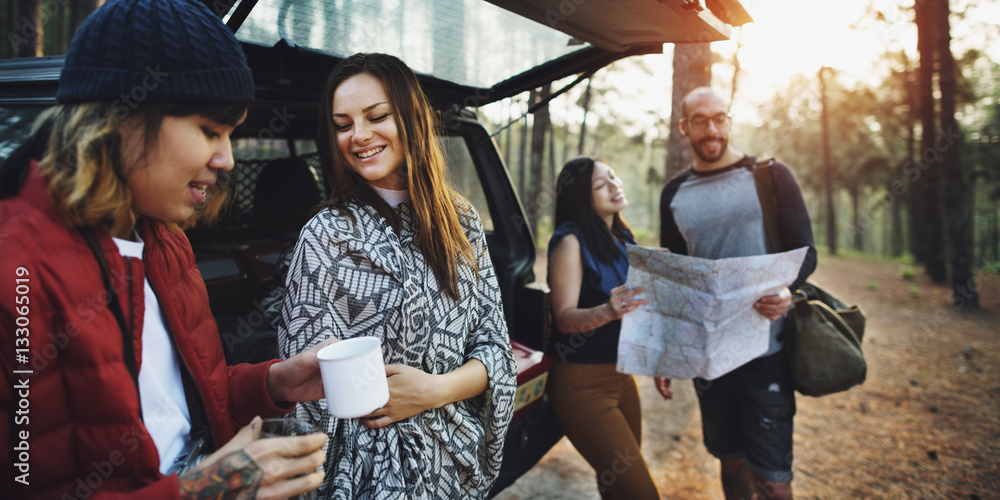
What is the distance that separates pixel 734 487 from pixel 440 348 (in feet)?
6.59

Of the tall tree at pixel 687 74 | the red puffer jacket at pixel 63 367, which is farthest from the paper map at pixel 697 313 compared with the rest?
the tall tree at pixel 687 74

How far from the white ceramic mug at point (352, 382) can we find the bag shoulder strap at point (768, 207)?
2125 millimetres


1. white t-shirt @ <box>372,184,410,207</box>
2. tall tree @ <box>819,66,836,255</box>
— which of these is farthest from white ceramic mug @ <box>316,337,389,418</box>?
tall tree @ <box>819,66,836,255</box>

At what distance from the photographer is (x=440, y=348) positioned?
4.93 feet

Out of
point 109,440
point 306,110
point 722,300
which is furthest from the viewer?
point 306,110

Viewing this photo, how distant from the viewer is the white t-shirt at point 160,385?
994 mm

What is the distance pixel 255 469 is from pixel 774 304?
2.16 metres

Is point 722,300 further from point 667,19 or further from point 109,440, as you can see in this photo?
point 109,440

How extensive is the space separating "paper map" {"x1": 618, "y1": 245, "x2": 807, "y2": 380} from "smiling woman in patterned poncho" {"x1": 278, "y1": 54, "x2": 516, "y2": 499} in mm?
836

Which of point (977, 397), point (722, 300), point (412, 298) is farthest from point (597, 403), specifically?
point (977, 397)

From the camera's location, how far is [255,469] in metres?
0.89

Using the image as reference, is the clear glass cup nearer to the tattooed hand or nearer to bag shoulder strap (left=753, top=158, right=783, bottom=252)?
the tattooed hand

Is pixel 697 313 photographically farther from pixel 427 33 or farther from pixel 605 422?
pixel 427 33

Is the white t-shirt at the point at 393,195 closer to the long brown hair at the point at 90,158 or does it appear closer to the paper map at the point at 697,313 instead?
the long brown hair at the point at 90,158
